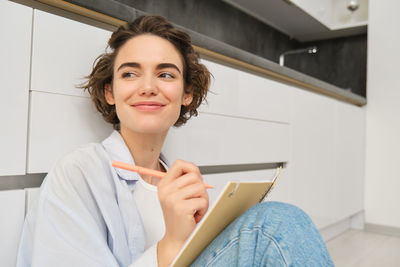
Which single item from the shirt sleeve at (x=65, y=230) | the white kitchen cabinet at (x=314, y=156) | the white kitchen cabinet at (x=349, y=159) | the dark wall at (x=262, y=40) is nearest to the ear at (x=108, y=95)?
the shirt sleeve at (x=65, y=230)

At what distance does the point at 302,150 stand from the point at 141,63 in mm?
1464

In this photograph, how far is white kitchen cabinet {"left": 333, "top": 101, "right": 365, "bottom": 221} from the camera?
2.57 metres

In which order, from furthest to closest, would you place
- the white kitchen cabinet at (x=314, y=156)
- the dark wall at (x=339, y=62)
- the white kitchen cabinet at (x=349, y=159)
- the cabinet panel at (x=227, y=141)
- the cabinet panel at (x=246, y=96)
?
the dark wall at (x=339, y=62)
the white kitchen cabinet at (x=349, y=159)
the white kitchen cabinet at (x=314, y=156)
the cabinet panel at (x=246, y=96)
the cabinet panel at (x=227, y=141)

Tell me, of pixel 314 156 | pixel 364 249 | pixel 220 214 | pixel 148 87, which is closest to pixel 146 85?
pixel 148 87

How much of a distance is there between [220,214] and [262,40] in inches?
98.3

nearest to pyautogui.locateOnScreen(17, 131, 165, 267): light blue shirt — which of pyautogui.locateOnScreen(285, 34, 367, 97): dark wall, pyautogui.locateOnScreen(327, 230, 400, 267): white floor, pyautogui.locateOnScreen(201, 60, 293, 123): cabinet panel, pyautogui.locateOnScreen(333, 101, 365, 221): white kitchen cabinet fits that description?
pyautogui.locateOnScreen(201, 60, 293, 123): cabinet panel

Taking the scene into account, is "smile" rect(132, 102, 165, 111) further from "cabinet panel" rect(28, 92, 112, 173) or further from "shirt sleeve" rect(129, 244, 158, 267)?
"shirt sleeve" rect(129, 244, 158, 267)

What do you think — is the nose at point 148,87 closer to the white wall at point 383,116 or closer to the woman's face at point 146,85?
the woman's face at point 146,85

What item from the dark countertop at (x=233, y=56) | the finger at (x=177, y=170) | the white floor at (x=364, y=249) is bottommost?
the white floor at (x=364, y=249)

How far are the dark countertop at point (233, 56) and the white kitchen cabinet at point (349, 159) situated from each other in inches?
6.0

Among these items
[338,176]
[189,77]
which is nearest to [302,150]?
[338,176]

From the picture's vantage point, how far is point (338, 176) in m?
2.58

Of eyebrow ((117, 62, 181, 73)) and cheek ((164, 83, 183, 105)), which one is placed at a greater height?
eyebrow ((117, 62, 181, 73))

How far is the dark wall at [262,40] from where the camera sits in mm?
2174
